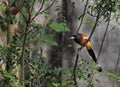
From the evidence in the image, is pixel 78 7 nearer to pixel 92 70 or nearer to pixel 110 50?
pixel 110 50

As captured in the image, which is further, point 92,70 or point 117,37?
point 117,37

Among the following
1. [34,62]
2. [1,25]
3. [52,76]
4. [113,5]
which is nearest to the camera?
[113,5]

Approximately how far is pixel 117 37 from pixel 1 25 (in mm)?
2736

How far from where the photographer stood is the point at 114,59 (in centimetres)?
568

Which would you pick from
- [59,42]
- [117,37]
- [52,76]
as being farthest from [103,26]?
[52,76]

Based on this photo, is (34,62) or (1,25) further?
(1,25)

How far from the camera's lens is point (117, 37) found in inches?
223

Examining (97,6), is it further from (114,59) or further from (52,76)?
(114,59)

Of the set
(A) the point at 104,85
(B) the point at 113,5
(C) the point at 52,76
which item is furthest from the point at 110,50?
(B) the point at 113,5

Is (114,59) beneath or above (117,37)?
beneath

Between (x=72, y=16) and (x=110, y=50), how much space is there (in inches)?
35.0

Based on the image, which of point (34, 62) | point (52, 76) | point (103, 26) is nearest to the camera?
point (34, 62)

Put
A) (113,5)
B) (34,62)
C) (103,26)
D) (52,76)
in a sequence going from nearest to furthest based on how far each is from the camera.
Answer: (113,5)
(34,62)
(52,76)
(103,26)

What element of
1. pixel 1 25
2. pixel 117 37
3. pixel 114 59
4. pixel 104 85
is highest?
pixel 1 25
